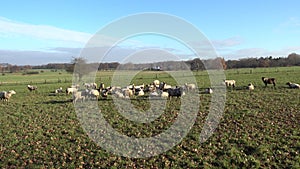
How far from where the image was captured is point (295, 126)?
14.3 metres

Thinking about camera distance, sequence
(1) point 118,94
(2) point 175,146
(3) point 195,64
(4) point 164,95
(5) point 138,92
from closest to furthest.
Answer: (2) point 175,146 → (4) point 164,95 → (1) point 118,94 → (5) point 138,92 → (3) point 195,64

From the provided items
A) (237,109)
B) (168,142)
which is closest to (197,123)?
(168,142)

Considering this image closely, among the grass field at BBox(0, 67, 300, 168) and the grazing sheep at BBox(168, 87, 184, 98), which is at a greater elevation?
the grazing sheep at BBox(168, 87, 184, 98)

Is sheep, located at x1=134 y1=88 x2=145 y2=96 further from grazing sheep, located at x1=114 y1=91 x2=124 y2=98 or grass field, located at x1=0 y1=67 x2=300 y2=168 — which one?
grass field, located at x1=0 y1=67 x2=300 y2=168

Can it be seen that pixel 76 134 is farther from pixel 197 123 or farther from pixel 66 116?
pixel 197 123

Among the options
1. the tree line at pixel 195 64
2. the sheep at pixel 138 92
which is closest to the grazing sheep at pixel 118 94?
the sheep at pixel 138 92

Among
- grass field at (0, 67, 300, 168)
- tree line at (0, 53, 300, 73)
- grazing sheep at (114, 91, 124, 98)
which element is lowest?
grass field at (0, 67, 300, 168)

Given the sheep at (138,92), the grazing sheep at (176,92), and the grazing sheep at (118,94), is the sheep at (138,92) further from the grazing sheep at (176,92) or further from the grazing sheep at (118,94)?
the grazing sheep at (176,92)

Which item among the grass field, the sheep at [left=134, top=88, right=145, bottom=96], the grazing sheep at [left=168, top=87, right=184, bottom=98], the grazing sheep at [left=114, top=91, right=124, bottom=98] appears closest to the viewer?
the grass field

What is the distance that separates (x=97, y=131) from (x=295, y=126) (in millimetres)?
11366

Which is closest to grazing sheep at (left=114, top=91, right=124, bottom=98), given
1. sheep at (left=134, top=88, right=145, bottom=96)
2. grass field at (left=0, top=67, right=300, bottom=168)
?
sheep at (left=134, top=88, right=145, bottom=96)

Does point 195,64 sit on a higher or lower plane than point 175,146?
higher

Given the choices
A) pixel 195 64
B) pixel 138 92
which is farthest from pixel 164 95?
pixel 195 64

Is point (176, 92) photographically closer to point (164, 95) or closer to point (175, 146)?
point (164, 95)
